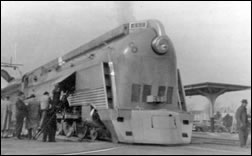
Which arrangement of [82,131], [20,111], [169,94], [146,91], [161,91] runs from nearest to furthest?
[146,91] < [161,91] < [169,94] < [82,131] < [20,111]

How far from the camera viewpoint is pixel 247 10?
2.78 meters

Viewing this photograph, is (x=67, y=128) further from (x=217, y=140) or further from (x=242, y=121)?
(x=242, y=121)

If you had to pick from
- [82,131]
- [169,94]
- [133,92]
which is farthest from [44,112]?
[169,94]

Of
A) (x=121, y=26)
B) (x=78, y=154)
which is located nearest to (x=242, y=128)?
(x=121, y=26)

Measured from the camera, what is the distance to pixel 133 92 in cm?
718

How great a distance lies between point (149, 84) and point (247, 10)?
4.58 metres

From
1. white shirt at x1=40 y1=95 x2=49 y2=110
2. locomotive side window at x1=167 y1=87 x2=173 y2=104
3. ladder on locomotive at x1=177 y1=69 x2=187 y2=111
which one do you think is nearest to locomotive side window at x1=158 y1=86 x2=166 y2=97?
locomotive side window at x1=167 y1=87 x2=173 y2=104

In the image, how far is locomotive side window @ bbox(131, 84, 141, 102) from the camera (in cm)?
718

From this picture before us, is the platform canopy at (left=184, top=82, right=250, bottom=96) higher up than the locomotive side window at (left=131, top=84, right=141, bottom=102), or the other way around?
the platform canopy at (left=184, top=82, right=250, bottom=96)

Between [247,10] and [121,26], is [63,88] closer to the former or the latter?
[121,26]

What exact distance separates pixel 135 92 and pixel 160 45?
1.28 meters

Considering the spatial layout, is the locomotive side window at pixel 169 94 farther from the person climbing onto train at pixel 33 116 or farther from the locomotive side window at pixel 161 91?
the person climbing onto train at pixel 33 116

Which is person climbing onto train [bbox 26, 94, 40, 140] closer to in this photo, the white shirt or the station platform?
the white shirt

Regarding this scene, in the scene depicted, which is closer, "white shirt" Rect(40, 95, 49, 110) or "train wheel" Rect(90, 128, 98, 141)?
"train wheel" Rect(90, 128, 98, 141)
